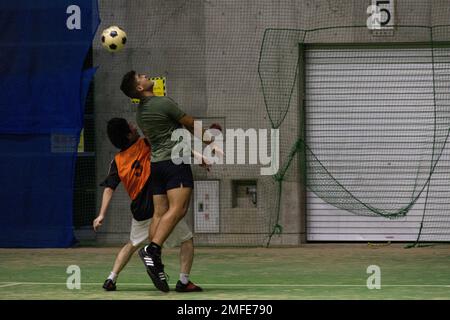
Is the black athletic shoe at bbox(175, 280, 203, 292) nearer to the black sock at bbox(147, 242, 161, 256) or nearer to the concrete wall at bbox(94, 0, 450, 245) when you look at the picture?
the black sock at bbox(147, 242, 161, 256)

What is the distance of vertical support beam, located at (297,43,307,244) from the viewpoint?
18453 mm

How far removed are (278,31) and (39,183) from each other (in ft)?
15.7

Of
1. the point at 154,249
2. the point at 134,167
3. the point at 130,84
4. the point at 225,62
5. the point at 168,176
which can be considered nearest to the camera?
the point at 154,249

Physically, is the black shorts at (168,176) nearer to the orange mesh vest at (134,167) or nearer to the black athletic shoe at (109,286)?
the orange mesh vest at (134,167)

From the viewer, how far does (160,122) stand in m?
11.3

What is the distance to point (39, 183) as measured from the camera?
18.4 m

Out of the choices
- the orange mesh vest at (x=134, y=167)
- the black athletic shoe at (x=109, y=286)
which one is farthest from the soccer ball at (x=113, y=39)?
the black athletic shoe at (x=109, y=286)

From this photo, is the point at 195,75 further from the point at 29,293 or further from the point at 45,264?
the point at 29,293

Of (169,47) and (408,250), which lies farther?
(169,47)

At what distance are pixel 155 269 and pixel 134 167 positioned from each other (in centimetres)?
129

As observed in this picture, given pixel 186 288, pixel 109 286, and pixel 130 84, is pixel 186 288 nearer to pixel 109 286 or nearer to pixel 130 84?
pixel 109 286

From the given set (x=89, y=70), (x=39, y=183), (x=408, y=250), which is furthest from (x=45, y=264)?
(x=408, y=250)

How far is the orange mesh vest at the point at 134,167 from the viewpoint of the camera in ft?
38.4

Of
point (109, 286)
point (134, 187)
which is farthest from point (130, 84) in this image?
point (109, 286)
